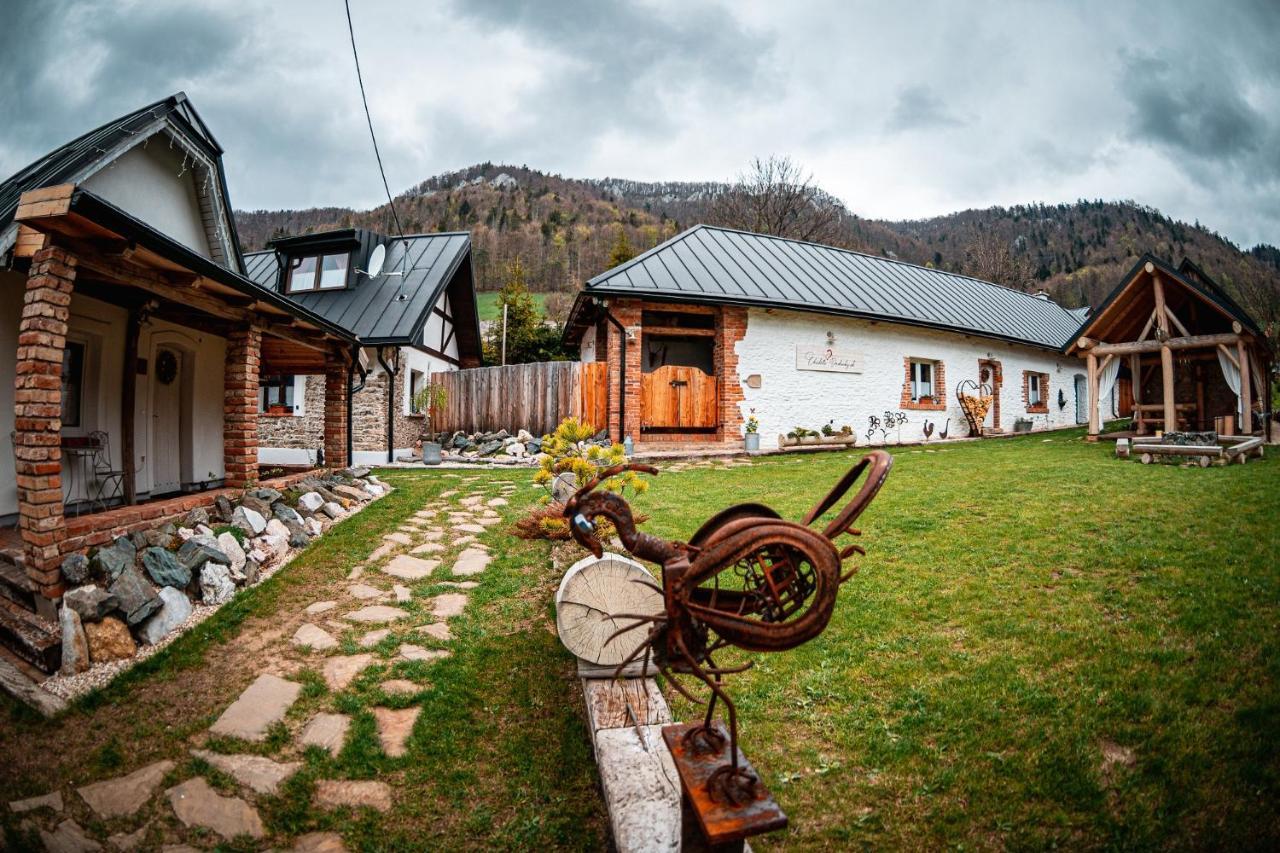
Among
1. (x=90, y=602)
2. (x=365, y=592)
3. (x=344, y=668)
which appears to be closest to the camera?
(x=344, y=668)

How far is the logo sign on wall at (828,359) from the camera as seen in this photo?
41.1ft

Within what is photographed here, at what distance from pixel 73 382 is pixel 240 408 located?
161cm

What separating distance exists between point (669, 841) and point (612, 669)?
Result: 1.02m

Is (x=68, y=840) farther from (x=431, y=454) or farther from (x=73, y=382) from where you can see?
(x=431, y=454)

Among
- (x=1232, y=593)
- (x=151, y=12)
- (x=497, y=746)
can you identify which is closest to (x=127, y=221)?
(x=497, y=746)

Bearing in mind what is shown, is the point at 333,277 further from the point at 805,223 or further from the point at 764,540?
the point at 805,223

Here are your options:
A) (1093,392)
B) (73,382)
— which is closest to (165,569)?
(73,382)

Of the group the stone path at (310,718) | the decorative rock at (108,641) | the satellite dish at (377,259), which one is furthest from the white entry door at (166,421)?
the satellite dish at (377,259)

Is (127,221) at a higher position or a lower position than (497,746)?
higher

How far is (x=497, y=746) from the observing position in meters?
2.70

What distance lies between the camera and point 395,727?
2783mm

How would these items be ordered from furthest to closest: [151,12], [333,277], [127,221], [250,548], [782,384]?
[333,277] < [782,384] < [151,12] < [250,548] < [127,221]

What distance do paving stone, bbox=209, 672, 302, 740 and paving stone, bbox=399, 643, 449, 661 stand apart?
0.58m

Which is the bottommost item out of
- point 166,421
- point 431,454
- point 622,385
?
point 431,454
